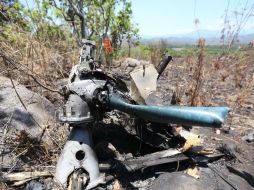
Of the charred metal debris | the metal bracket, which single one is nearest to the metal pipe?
the charred metal debris

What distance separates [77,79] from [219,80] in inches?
171

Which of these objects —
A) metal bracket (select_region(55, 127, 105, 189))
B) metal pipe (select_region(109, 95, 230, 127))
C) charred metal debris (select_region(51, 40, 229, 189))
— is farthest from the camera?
metal bracket (select_region(55, 127, 105, 189))

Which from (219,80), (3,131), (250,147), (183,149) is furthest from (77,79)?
(219,80)

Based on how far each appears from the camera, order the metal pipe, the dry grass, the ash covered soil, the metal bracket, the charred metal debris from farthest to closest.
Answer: the dry grass
the ash covered soil
the metal bracket
the charred metal debris
the metal pipe

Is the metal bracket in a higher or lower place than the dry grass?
lower

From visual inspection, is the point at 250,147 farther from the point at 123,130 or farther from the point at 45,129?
the point at 45,129

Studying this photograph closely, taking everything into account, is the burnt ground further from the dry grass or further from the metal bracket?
the dry grass

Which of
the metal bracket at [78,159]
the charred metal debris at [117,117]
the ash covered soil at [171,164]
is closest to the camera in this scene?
the charred metal debris at [117,117]

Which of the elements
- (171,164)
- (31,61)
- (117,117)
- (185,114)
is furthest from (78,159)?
(31,61)

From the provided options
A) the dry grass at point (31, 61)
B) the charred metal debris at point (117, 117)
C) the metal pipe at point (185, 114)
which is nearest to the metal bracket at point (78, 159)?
the charred metal debris at point (117, 117)

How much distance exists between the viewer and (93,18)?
7.03 meters

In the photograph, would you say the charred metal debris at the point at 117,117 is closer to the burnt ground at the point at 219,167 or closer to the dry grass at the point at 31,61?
the burnt ground at the point at 219,167

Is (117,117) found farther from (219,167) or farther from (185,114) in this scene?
(185,114)

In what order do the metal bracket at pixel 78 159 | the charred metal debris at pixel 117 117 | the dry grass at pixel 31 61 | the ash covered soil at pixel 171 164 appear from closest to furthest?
the charred metal debris at pixel 117 117
the metal bracket at pixel 78 159
the ash covered soil at pixel 171 164
the dry grass at pixel 31 61
